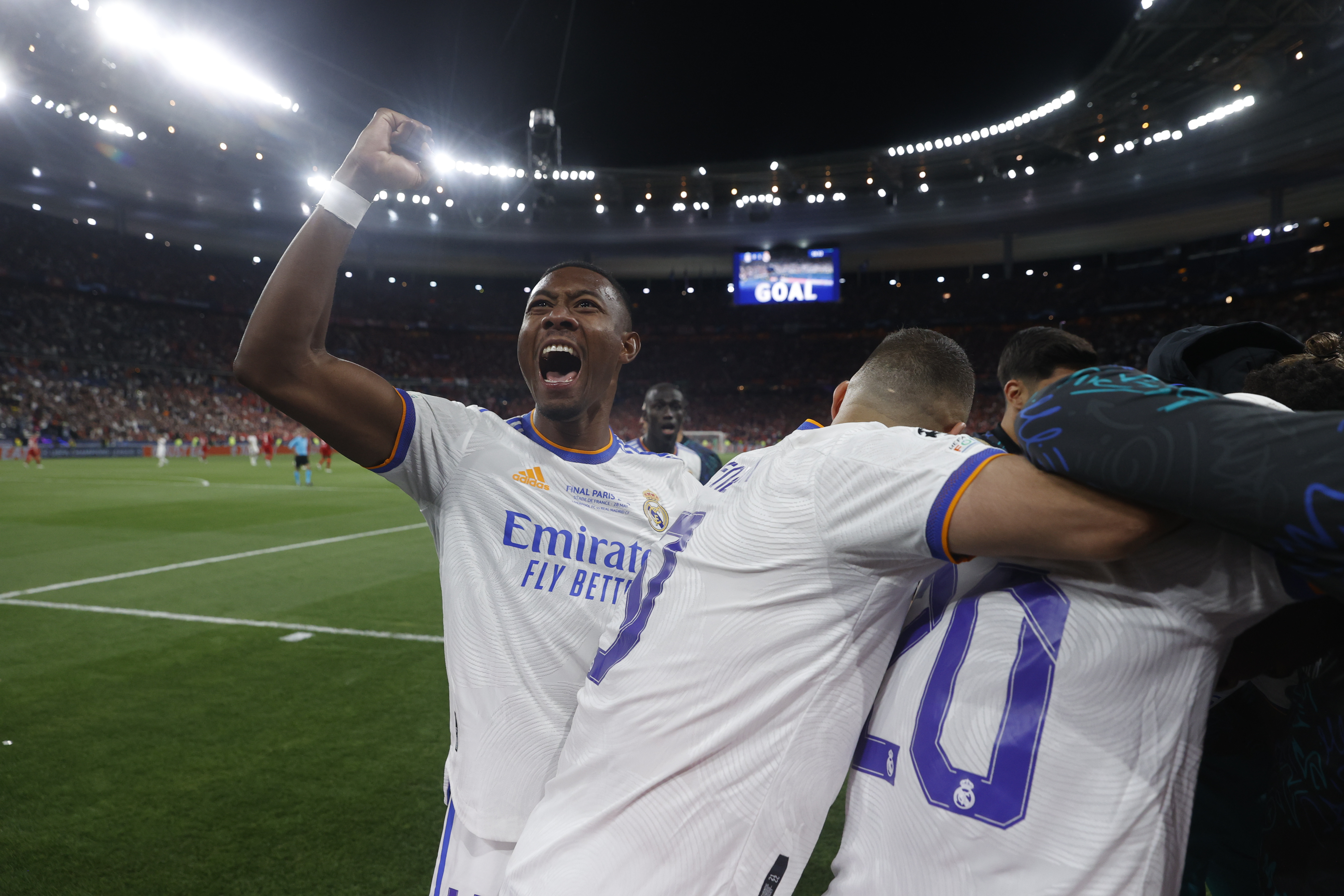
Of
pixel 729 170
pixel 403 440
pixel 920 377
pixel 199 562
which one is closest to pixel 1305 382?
pixel 920 377

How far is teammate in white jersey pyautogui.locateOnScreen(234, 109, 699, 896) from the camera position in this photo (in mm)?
1913

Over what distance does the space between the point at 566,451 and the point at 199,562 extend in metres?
9.14

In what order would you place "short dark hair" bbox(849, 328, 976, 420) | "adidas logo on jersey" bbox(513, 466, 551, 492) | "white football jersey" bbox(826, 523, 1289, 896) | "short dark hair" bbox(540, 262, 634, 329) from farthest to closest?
1. "short dark hair" bbox(540, 262, 634, 329)
2. "adidas logo on jersey" bbox(513, 466, 551, 492)
3. "short dark hair" bbox(849, 328, 976, 420)
4. "white football jersey" bbox(826, 523, 1289, 896)

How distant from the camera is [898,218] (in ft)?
139

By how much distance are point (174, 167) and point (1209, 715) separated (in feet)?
154

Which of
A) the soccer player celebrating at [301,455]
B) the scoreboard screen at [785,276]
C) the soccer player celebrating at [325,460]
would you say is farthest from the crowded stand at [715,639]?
the scoreboard screen at [785,276]

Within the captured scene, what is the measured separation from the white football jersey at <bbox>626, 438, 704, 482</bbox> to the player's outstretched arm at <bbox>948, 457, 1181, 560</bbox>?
1496 mm

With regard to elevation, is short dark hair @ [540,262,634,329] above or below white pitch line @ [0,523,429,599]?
above

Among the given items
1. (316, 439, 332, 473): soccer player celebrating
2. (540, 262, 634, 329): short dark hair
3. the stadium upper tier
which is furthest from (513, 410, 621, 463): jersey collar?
the stadium upper tier

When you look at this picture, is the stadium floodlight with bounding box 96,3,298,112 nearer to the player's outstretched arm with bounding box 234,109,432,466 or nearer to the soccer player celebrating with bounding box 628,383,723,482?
the soccer player celebrating with bounding box 628,383,723,482

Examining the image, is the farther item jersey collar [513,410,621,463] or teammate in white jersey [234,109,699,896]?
jersey collar [513,410,621,463]

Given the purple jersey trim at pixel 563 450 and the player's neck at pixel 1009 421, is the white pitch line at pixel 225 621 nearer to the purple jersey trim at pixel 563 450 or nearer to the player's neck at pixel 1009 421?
the purple jersey trim at pixel 563 450

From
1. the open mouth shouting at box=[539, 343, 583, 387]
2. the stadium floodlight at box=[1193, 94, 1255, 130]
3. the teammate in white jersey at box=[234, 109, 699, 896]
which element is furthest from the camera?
the stadium floodlight at box=[1193, 94, 1255, 130]

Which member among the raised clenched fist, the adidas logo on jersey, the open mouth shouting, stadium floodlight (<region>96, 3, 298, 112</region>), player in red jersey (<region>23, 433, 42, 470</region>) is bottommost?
player in red jersey (<region>23, 433, 42, 470</region>)
